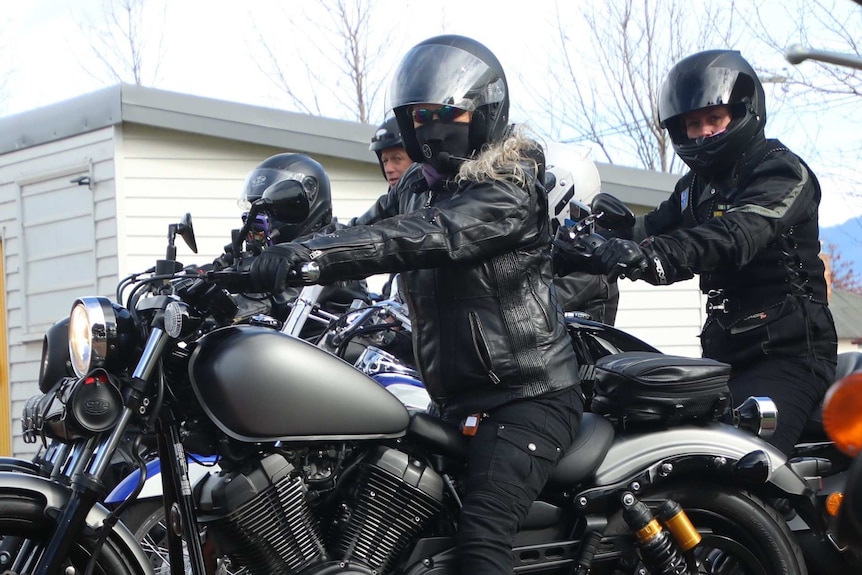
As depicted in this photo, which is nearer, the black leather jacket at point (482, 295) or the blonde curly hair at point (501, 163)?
the black leather jacket at point (482, 295)

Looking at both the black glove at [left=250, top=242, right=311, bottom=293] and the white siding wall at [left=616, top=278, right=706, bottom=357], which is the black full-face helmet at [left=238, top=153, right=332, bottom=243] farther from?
the white siding wall at [left=616, top=278, right=706, bottom=357]

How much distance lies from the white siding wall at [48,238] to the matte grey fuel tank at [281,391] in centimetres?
745

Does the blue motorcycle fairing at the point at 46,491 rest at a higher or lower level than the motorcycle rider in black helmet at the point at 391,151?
lower

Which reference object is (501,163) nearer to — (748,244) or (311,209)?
(748,244)

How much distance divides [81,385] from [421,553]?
3.50ft

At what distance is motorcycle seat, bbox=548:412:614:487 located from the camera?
3.31 m

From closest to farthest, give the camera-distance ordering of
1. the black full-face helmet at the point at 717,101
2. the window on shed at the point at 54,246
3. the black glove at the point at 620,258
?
the black glove at the point at 620,258, the black full-face helmet at the point at 717,101, the window on shed at the point at 54,246

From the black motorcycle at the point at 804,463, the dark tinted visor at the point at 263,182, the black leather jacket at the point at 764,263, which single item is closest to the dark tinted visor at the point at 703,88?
the black leather jacket at the point at 764,263

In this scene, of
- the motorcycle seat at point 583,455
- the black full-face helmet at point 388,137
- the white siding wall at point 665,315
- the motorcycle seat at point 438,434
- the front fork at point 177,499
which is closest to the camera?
the front fork at point 177,499

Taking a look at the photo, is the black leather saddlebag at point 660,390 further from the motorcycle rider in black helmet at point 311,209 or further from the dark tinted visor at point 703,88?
the motorcycle rider in black helmet at point 311,209

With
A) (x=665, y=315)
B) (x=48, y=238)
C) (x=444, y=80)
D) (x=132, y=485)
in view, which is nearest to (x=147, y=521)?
(x=132, y=485)

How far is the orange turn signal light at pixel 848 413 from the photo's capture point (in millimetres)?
2035

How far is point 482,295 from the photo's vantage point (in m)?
3.27

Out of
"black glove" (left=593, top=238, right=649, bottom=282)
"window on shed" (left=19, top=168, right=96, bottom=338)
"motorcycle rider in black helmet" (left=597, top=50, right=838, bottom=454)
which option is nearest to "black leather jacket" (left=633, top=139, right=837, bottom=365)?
"motorcycle rider in black helmet" (left=597, top=50, right=838, bottom=454)
